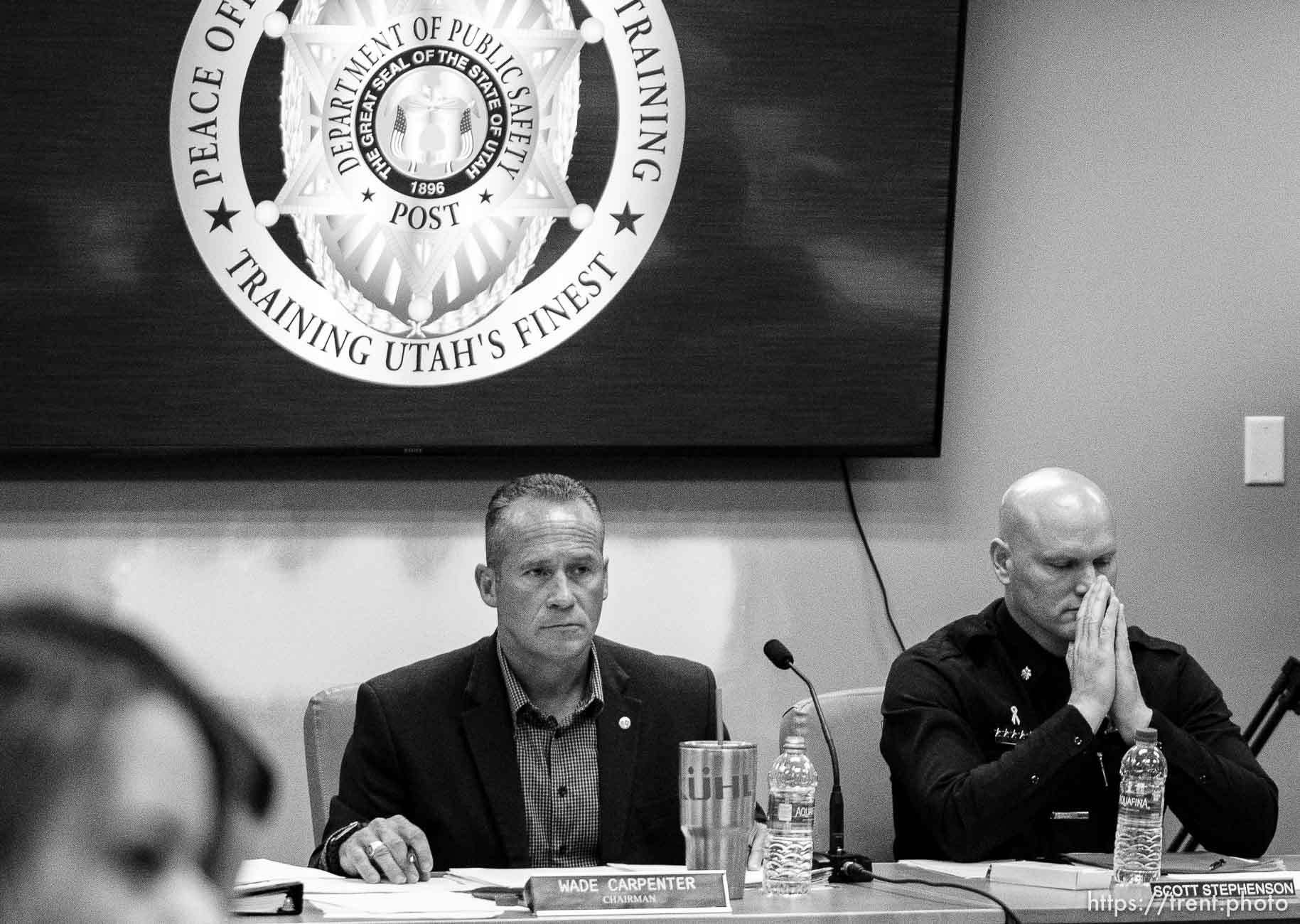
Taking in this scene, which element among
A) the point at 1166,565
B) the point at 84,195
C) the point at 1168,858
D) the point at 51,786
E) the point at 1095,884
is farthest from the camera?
the point at 1166,565

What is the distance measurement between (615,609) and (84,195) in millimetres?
1345

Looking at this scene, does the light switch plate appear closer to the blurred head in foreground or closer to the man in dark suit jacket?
the man in dark suit jacket

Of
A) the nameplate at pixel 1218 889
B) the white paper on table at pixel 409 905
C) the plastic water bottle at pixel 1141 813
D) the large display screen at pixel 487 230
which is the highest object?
the large display screen at pixel 487 230

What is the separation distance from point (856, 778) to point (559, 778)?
0.56 meters

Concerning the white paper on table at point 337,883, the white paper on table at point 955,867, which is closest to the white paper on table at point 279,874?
the white paper on table at point 337,883

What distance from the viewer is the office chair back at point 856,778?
2.80 meters

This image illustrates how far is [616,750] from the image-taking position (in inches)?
102

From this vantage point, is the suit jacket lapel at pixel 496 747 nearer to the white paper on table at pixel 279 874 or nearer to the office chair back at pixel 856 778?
the white paper on table at pixel 279 874

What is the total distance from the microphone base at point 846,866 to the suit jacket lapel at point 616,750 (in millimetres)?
336

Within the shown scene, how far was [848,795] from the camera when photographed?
282cm

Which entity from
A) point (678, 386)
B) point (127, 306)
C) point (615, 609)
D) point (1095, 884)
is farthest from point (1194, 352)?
point (127, 306)

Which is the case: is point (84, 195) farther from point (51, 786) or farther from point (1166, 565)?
point (51, 786)

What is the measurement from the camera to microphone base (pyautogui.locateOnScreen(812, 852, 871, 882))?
7.41 ft

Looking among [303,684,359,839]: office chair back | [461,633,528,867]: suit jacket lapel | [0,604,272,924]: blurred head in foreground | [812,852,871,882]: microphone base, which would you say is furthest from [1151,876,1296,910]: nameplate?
[0,604,272,924]: blurred head in foreground
